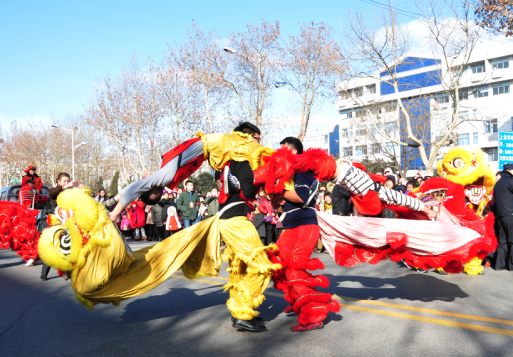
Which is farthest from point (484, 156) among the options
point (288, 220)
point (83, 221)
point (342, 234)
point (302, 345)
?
point (83, 221)

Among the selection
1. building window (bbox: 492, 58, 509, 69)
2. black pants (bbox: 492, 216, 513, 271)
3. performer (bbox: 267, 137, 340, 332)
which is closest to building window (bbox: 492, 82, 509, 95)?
building window (bbox: 492, 58, 509, 69)

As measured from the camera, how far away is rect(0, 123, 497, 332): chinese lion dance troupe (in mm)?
3545

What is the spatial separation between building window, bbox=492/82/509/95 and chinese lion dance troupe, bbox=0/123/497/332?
4635 cm

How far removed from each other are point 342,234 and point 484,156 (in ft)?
13.3

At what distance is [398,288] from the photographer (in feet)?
20.2

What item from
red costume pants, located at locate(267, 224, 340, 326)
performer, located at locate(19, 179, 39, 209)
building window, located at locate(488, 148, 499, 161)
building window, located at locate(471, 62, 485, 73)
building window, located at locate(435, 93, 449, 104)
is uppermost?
building window, located at locate(471, 62, 485, 73)

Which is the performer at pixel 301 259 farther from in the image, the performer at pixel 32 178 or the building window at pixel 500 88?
the building window at pixel 500 88

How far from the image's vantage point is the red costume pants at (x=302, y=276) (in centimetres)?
408

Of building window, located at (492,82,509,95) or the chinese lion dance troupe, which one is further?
building window, located at (492,82,509,95)

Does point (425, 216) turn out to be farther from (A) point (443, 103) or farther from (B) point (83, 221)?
(A) point (443, 103)

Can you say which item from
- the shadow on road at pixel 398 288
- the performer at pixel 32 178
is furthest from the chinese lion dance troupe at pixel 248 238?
the performer at pixel 32 178

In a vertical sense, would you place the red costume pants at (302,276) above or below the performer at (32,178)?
below

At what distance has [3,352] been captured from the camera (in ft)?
12.3

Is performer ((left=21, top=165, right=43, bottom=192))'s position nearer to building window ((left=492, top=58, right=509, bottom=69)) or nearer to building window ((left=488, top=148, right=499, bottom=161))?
building window ((left=488, top=148, right=499, bottom=161))
